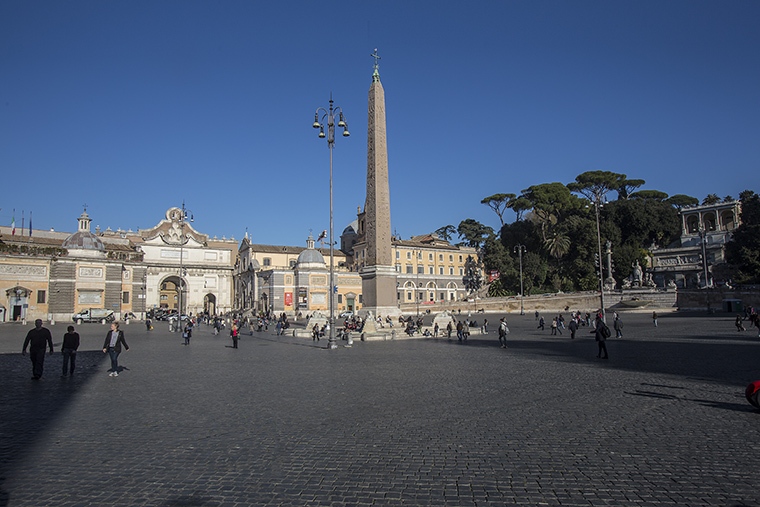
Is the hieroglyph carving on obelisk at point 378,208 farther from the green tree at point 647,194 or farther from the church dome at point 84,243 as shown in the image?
the green tree at point 647,194

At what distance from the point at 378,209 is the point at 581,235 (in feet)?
119

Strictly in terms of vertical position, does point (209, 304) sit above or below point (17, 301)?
below

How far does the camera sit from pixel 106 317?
4188 centimetres

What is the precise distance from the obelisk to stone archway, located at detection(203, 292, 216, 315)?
139 feet

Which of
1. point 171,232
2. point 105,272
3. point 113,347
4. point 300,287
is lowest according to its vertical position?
point 113,347

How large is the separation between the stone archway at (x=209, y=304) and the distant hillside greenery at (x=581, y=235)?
34760mm

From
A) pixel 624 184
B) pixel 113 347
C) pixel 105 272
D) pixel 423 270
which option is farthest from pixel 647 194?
pixel 113 347

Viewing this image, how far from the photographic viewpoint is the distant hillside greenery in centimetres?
4984

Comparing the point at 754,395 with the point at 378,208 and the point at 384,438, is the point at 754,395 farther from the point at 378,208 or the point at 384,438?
the point at 378,208

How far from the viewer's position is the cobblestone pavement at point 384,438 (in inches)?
158

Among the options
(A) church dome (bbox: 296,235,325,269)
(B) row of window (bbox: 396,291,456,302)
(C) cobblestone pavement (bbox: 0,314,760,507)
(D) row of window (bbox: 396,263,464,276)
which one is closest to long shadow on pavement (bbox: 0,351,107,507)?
(C) cobblestone pavement (bbox: 0,314,760,507)

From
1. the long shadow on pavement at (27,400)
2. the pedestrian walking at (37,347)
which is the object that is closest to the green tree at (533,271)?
the long shadow on pavement at (27,400)

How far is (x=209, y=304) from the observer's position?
6812 cm

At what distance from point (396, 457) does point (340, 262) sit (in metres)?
65.3
